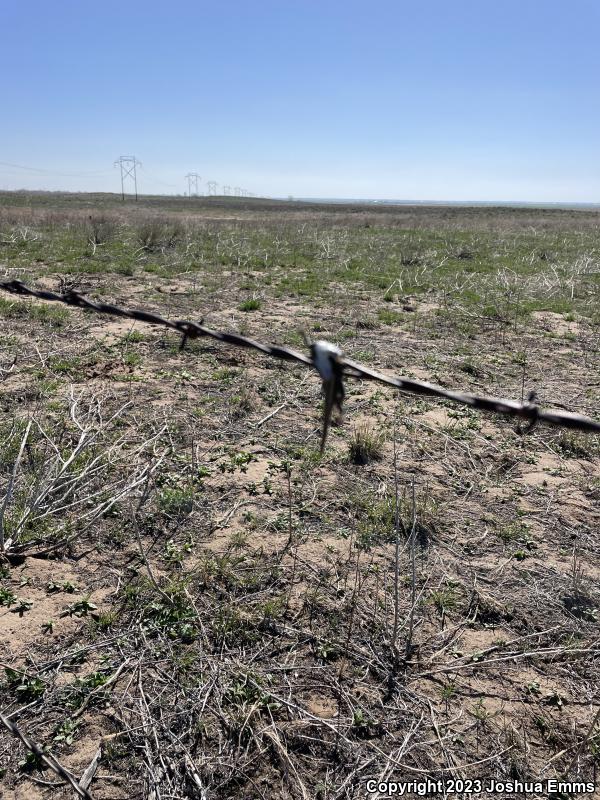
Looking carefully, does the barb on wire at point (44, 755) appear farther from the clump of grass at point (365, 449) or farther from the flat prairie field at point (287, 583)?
the clump of grass at point (365, 449)

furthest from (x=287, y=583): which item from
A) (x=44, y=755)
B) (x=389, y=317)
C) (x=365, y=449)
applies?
(x=389, y=317)

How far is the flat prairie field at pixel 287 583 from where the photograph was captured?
6.93ft

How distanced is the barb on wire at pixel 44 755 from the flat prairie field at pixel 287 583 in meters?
0.03

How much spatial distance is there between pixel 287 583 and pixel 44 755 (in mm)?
1380

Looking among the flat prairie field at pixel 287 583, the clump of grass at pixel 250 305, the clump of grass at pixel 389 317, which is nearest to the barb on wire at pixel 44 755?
the flat prairie field at pixel 287 583

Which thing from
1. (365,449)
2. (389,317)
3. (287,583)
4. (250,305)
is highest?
(250,305)

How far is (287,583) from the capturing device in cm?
301

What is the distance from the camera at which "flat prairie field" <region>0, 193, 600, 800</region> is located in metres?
2.11

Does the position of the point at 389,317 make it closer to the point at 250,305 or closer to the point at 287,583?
the point at 250,305

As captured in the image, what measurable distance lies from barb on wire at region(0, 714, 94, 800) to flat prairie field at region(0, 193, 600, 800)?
3cm

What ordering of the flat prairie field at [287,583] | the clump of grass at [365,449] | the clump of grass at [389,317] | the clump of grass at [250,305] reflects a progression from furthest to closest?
the clump of grass at [250,305] < the clump of grass at [389,317] < the clump of grass at [365,449] < the flat prairie field at [287,583]

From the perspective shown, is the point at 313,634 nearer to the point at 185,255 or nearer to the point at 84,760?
the point at 84,760

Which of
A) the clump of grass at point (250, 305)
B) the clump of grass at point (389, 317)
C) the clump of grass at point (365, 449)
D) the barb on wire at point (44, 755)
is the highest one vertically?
the clump of grass at point (250, 305)

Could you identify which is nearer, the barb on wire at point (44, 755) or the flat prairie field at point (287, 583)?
the barb on wire at point (44, 755)
